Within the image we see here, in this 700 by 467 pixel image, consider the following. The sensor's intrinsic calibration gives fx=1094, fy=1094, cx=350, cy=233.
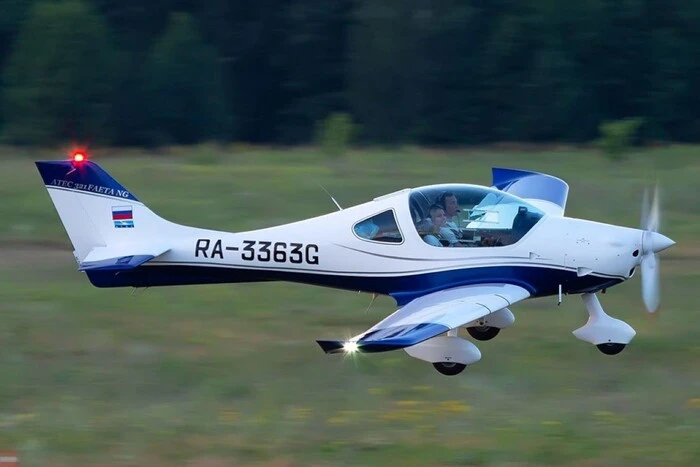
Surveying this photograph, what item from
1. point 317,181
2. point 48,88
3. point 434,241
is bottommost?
point 434,241

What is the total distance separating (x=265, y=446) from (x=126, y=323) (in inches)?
171

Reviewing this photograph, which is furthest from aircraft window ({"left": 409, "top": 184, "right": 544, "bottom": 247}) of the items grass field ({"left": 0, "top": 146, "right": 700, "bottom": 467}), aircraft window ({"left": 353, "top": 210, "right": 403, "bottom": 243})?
grass field ({"left": 0, "top": 146, "right": 700, "bottom": 467})

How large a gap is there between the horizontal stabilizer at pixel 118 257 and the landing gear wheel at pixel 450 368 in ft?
10.6

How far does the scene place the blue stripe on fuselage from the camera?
417 inches

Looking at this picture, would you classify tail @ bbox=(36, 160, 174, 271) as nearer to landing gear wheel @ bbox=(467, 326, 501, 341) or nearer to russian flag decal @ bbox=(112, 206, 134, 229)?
russian flag decal @ bbox=(112, 206, 134, 229)

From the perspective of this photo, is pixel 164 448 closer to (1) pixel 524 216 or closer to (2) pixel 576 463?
(2) pixel 576 463

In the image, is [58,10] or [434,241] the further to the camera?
[58,10]

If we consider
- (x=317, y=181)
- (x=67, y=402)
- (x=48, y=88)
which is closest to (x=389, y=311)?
(x=67, y=402)

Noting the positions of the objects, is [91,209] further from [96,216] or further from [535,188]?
[535,188]

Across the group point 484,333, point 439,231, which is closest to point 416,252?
point 439,231

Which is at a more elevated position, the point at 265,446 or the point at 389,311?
the point at 389,311

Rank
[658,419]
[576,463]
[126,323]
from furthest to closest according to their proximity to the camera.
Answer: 1. [126,323]
2. [658,419]
3. [576,463]

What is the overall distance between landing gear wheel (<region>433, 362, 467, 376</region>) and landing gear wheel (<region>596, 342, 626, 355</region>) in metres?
1.57

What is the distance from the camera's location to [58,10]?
48.9 m
